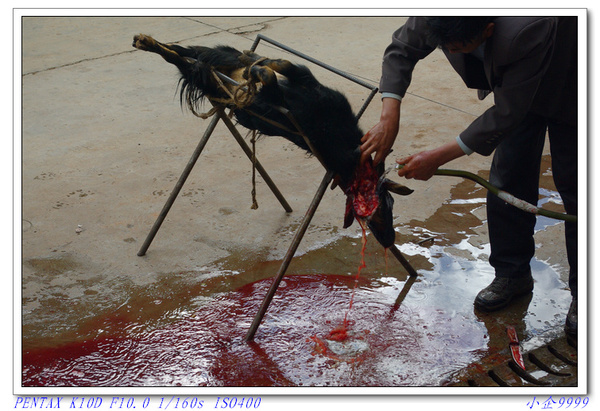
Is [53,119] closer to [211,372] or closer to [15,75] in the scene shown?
[15,75]

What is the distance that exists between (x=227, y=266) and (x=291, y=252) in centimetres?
70

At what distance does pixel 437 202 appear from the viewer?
378cm

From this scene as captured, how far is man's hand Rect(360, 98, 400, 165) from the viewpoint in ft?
8.30

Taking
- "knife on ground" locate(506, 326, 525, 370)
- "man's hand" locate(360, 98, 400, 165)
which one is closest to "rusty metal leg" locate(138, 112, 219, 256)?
"man's hand" locate(360, 98, 400, 165)

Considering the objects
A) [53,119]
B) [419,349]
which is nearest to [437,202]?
[419,349]

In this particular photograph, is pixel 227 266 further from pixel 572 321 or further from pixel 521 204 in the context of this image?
pixel 572 321

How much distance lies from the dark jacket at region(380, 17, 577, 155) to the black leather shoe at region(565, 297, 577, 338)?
78cm

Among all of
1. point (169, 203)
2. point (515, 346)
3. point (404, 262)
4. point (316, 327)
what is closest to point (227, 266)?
point (169, 203)

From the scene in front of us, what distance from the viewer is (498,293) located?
286 cm

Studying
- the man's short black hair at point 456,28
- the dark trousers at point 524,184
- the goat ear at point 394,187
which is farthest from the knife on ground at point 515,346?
the man's short black hair at point 456,28

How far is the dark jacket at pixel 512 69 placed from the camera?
7.22ft

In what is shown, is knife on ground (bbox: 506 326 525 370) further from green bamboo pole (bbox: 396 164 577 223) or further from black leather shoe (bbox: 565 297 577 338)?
green bamboo pole (bbox: 396 164 577 223)

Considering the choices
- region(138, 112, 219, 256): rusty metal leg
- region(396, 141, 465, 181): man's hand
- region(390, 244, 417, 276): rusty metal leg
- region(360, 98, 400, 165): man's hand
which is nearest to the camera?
region(396, 141, 465, 181): man's hand

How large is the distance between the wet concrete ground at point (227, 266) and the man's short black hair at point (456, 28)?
1.21 m
